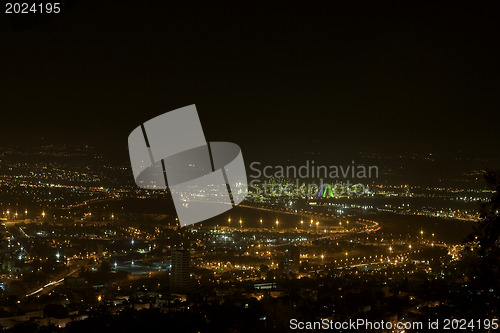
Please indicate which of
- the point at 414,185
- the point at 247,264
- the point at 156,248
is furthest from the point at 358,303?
the point at 414,185

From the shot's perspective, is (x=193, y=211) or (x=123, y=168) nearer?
(x=193, y=211)

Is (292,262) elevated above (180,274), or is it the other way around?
(180,274)

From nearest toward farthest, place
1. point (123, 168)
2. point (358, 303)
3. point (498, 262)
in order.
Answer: point (498, 262) → point (358, 303) → point (123, 168)

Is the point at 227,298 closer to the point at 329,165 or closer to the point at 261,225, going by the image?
the point at 261,225

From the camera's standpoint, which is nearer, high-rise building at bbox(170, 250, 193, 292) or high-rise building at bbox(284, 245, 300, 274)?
high-rise building at bbox(170, 250, 193, 292)

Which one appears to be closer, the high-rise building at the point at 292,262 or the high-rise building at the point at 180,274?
the high-rise building at the point at 180,274

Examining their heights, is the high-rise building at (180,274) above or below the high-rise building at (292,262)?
above

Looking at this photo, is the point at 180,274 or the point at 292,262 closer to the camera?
the point at 180,274

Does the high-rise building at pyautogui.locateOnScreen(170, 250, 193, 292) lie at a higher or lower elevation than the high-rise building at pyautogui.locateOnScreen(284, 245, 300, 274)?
higher
